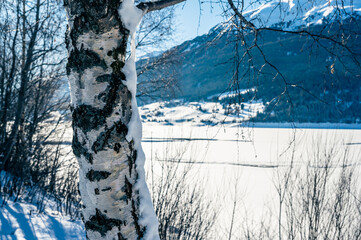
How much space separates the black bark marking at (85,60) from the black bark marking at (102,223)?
606mm

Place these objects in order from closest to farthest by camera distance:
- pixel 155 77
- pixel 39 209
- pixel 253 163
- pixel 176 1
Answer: pixel 176 1 → pixel 39 209 → pixel 155 77 → pixel 253 163

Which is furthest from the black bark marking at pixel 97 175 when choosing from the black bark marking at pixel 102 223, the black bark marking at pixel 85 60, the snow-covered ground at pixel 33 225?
the snow-covered ground at pixel 33 225

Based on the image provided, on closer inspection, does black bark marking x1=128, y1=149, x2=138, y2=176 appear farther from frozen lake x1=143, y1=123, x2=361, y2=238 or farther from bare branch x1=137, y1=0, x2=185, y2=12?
frozen lake x1=143, y1=123, x2=361, y2=238

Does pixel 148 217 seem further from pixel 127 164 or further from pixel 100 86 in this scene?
pixel 100 86

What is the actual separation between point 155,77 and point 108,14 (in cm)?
483

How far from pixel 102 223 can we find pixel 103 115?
46 centimetres

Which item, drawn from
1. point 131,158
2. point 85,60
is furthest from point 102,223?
point 85,60

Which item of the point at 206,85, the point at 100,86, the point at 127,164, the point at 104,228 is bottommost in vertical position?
the point at 104,228

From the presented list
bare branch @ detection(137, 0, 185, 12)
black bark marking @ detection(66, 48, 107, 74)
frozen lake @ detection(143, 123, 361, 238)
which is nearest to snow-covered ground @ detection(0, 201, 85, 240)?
frozen lake @ detection(143, 123, 361, 238)

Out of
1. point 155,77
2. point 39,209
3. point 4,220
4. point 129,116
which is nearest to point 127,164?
point 129,116

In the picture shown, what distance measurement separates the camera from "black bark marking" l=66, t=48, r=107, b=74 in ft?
3.54

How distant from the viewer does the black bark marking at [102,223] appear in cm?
111

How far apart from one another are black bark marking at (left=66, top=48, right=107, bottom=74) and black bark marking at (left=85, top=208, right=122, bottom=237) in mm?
606

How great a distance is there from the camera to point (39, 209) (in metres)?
3.64
